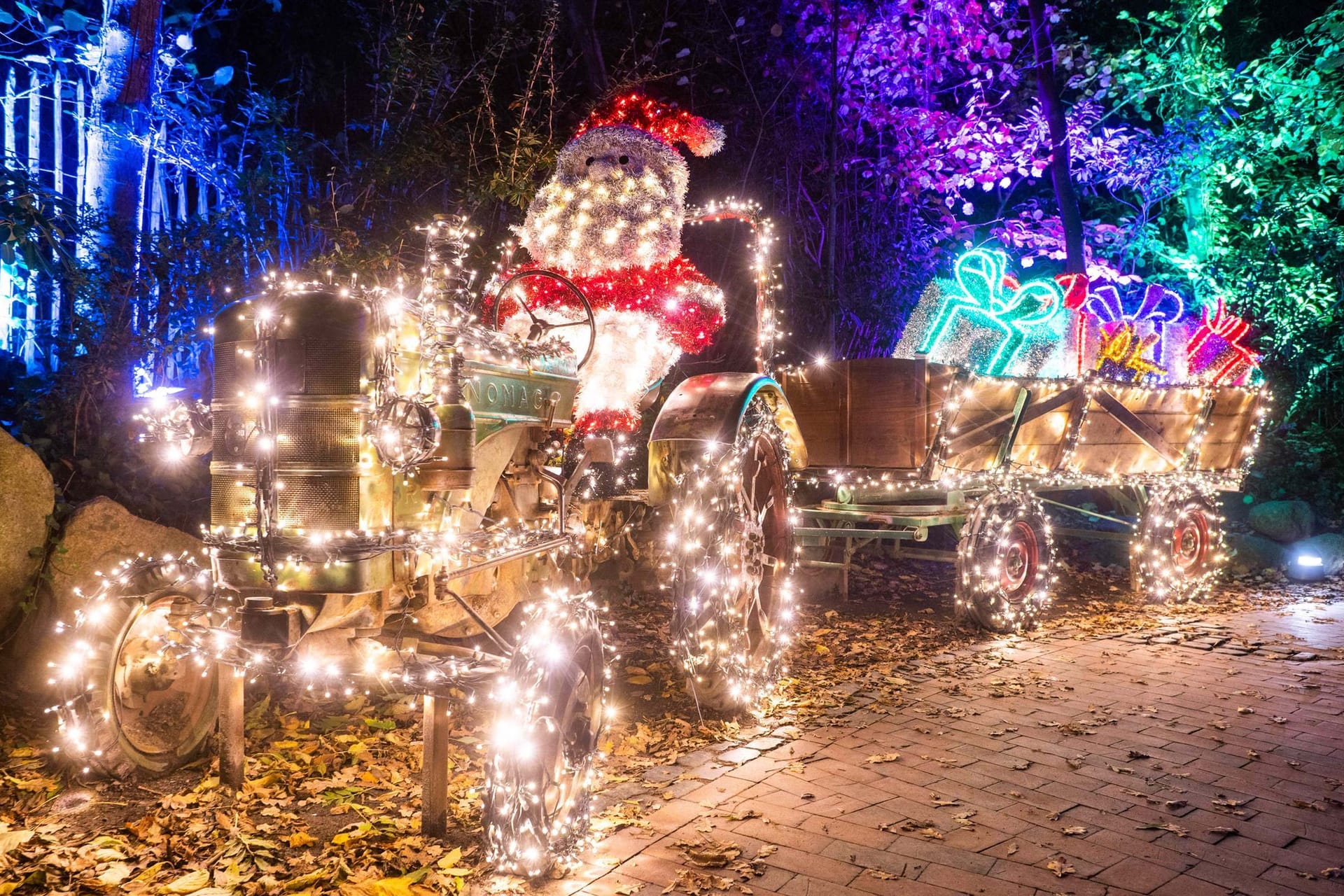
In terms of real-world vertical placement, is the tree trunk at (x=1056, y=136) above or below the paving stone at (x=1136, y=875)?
above

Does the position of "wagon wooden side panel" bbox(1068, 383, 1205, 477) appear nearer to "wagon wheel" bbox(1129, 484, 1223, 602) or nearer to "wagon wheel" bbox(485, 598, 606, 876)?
"wagon wheel" bbox(1129, 484, 1223, 602)

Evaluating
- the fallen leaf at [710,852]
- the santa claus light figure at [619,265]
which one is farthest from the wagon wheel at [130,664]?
the santa claus light figure at [619,265]

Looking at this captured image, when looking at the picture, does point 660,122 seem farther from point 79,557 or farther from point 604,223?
point 79,557

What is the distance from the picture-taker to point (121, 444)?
6.17 m

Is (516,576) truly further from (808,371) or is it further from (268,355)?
(808,371)

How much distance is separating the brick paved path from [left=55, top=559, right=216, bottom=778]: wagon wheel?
205 centimetres

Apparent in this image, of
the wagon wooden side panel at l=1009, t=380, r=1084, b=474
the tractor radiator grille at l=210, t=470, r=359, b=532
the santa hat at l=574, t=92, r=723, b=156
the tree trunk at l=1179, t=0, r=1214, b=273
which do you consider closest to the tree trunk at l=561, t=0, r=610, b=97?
the santa hat at l=574, t=92, r=723, b=156

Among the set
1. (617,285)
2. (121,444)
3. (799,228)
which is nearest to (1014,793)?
(617,285)

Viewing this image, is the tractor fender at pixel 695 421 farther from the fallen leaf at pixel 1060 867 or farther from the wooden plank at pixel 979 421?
the fallen leaf at pixel 1060 867

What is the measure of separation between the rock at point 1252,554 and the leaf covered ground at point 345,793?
255 inches

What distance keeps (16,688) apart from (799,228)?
876cm

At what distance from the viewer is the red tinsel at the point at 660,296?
7027mm

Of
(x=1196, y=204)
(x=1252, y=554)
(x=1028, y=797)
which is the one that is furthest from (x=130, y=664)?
(x=1196, y=204)

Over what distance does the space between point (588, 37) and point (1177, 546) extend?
8.40m
